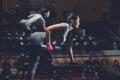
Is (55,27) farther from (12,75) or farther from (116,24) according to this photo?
(116,24)

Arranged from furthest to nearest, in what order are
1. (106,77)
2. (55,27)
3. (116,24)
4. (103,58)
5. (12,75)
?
1. (116,24)
2. (103,58)
3. (12,75)
4. (55,27)
5. (106,77)

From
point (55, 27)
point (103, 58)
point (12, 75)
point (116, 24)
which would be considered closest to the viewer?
point (55, 27)

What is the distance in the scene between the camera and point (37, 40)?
580 cm

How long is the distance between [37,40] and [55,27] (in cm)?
41

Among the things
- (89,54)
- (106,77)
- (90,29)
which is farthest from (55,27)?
(90,29)

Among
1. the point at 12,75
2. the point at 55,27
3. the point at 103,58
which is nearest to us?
the point at 55,27

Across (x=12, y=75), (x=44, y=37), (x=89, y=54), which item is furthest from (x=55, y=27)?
(x=89, y=54)

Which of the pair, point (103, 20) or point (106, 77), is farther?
point (103, 20)

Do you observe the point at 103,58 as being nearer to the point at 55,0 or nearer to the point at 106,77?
the point at 55,0

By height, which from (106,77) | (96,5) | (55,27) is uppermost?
(96,5)

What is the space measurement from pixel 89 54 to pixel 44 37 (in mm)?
2358

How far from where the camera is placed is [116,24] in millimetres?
10523

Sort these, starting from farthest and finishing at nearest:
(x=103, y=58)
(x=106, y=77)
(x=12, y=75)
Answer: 1. (x=103, y=58)
2. (x=12, y=75)
3. (x=106, y=77)

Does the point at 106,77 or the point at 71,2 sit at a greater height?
the point at 71,2
